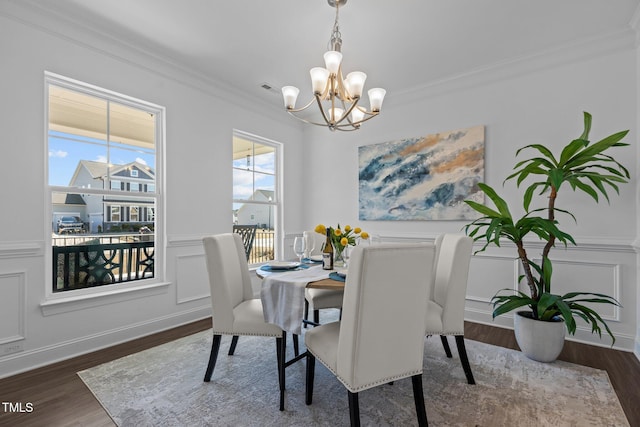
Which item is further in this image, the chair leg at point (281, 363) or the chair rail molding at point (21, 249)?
the chair rail molding at point (21, 249)

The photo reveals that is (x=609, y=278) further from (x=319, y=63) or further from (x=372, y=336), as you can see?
(x=319, y=63)

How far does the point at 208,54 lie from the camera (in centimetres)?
305

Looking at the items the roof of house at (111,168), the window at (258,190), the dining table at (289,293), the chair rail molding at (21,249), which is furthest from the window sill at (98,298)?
the dining table at (289,293)

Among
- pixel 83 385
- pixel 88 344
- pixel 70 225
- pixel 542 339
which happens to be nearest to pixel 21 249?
pixel 70 225

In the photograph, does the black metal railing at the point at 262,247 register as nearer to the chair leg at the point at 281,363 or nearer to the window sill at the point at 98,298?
the window sill at the point at 98,298

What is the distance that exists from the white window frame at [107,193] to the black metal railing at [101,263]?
6 centimetres

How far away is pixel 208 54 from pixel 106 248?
2088 millimetres

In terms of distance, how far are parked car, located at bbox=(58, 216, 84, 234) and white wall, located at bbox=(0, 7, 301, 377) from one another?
145 mm

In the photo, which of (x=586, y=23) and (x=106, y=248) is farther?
(x=106, y=248)

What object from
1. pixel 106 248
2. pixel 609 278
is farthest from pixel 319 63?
pixel 609 278

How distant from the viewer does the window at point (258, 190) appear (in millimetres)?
4066

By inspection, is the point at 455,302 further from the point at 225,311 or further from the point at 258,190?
the point at 258,190

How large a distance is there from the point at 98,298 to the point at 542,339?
3662 mm

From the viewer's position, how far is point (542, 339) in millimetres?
2422
